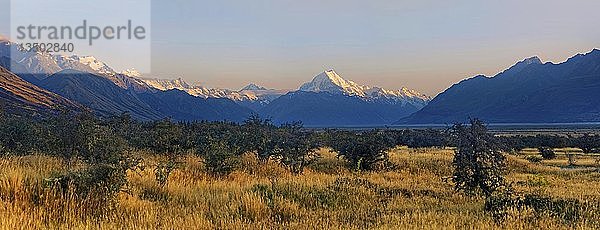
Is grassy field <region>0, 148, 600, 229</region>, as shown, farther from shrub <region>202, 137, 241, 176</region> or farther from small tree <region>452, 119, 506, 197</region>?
shrub <region>202, 137, 241, 176</region>

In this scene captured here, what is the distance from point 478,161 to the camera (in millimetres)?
13953

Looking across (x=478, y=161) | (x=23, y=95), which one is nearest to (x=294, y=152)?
(x=478, y=161)

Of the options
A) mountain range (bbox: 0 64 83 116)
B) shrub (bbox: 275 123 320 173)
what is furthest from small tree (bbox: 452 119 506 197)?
mountain range (bbox: 0 64 83 116)

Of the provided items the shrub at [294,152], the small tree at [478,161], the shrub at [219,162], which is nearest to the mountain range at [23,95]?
the shrub at [294,152]

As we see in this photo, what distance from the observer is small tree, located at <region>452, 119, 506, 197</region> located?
13578 millimetres

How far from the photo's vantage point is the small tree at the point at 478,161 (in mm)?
13578

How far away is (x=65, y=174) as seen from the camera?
31.5ft

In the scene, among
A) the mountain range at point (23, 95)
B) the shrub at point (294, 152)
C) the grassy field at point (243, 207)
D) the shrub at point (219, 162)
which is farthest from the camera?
the mountain range at point (23, 95)

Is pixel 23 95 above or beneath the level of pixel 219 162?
above

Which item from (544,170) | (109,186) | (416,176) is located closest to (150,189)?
(109,186)

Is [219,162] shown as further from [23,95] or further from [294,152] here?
[23,95]

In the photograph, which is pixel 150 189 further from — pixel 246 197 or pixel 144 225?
pixel 144 225

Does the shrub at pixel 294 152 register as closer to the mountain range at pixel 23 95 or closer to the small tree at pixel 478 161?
the small tree at pixel 478 161

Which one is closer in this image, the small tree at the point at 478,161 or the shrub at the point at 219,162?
the small tree at the point at 478,161
